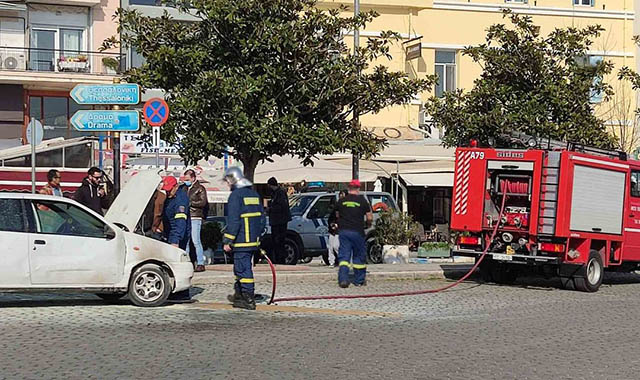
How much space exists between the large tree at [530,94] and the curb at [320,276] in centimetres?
502

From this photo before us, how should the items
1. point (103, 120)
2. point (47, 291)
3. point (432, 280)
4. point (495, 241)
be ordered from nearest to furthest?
1. point (47, 291)
2. point (103, 120)
3. point (495, 241)
4. point (432, 280)

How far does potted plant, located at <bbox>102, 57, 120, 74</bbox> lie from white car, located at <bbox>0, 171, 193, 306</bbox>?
2242 cm

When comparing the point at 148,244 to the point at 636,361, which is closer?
the point at 636,361

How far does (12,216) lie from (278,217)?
8.33 metres

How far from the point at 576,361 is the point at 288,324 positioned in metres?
3.79

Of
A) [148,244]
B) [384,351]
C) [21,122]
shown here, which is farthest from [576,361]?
[21,122]

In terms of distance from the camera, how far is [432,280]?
19250 millimetres

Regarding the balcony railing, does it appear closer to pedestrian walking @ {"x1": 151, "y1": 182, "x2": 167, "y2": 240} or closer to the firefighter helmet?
pedestrian walking @ {"x1": 151, "y1": 182, "x2": 167, "y2": 240}

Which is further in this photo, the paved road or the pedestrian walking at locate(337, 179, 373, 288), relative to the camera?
the pedestrian walking at locate(337, 179, 373, 288)

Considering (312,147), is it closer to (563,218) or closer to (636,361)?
(563,218)

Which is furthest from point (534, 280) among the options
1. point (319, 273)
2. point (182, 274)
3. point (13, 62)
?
point (13, 62)

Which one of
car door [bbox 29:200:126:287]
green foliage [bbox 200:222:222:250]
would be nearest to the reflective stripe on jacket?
car door [bbox 29:200:126:287]

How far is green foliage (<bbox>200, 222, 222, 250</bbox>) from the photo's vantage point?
20.6m

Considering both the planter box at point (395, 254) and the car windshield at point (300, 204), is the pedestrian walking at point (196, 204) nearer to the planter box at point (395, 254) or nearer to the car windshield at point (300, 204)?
the planter box at point (395, 254)
